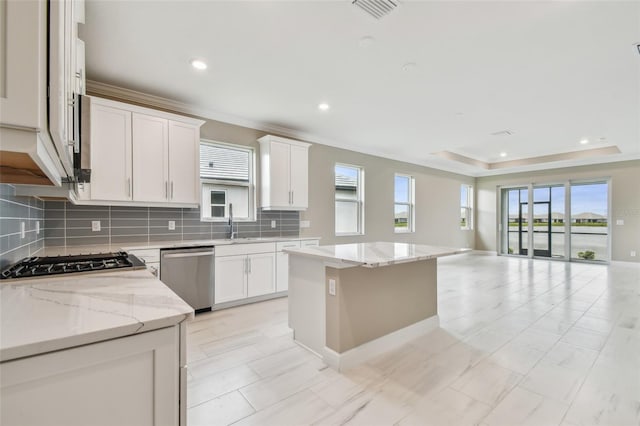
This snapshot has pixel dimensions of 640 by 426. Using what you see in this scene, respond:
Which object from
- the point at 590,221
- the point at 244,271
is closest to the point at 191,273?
the point at 244,271

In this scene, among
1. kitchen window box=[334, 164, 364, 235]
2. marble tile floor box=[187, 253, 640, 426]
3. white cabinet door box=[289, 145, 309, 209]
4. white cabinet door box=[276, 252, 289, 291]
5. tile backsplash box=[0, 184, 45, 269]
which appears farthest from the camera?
kitchen window box=[334, 164, 364, 235]

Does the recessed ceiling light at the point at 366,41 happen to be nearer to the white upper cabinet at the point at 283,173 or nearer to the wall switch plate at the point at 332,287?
the wall switch plate at the point at 332,287

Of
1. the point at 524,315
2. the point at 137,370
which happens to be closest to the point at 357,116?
the point at 524,315

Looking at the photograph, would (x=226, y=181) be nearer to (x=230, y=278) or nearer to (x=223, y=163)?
(x=223, y=163)

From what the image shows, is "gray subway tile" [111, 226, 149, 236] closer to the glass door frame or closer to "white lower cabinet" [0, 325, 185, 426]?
"white lower cabinet" [0, 325, 185, 426]

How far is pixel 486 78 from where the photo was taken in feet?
10.5

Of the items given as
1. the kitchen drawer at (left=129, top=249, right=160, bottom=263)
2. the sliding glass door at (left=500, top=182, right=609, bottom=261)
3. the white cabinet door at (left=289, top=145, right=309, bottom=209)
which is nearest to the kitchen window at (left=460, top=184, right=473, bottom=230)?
the sliding glass door at (left=500, top=182, right=609, bottom=261)

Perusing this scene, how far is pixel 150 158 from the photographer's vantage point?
135 inches

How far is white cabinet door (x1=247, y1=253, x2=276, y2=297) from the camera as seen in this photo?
399cm

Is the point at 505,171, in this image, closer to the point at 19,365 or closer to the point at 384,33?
the point at 384,33

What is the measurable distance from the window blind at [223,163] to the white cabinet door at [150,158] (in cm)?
67

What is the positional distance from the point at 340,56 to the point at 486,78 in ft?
5.50

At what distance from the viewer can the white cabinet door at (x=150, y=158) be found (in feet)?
10.9

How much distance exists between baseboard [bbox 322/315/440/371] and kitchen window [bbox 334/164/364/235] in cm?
292
